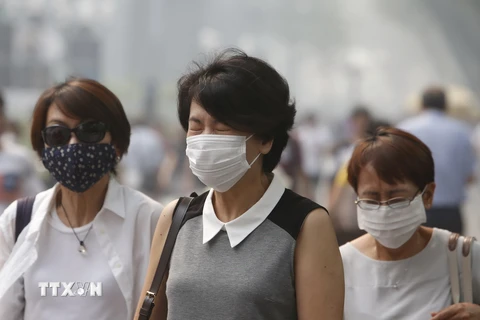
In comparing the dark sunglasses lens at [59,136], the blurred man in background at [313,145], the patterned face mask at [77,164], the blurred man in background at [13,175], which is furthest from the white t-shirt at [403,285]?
the blurred man in background at [313,145]

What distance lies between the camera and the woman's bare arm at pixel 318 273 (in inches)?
101

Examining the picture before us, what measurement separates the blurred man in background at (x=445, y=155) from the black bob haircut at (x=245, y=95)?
13.9 feet

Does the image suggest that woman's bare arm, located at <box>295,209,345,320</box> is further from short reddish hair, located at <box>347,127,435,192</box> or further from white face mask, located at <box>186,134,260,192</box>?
short reddish hair, located at <box>347,127,435,192</box>

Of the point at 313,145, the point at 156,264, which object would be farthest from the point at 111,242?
the point at 313,145

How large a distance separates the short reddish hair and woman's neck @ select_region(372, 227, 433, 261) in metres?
0.21

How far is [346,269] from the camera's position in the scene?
3479 millimetres

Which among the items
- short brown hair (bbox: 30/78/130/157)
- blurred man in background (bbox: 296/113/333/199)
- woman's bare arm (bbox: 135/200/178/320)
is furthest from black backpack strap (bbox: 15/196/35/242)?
blurred man in background (bbox: 296/113/333/199)

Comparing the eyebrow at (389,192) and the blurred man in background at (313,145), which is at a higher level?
the eyebrow at (389,192)

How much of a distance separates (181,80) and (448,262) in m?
1.26

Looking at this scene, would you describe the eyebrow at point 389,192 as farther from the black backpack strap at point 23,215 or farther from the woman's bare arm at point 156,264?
the black backpack strap at point 23,215

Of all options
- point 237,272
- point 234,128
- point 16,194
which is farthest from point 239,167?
point 16,194

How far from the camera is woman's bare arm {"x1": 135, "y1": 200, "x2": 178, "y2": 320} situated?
9.36ft

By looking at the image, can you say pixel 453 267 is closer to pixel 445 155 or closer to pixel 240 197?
pixel 240 197

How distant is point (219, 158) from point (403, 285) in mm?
1103
